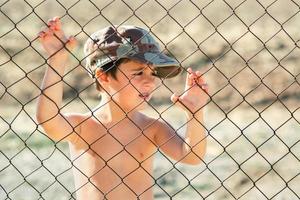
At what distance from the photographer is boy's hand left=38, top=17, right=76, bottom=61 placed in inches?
147

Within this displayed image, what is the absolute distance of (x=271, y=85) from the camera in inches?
321

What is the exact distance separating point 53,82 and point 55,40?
0.14m

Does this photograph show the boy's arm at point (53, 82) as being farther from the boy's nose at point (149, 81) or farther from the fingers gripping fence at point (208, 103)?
the fingers gripping fence at point (208, 103)

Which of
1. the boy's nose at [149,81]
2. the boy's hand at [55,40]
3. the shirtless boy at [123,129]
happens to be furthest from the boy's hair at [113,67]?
the boy's hand at [55,40]

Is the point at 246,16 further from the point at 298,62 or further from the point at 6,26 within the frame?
the point at 6,26

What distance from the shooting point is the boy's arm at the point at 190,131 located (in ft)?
13.0

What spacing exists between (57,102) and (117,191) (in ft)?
1.51

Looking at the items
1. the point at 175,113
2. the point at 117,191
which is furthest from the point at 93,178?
the point at 175,113

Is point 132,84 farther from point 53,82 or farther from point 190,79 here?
point 53,82

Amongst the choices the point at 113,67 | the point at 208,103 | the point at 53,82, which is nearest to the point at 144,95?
the point at 113,67

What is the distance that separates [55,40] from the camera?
377 centimetres

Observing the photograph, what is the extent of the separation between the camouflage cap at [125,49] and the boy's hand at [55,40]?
0.98 feet

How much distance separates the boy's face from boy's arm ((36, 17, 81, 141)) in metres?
0.23

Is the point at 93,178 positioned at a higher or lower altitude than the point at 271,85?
higher
